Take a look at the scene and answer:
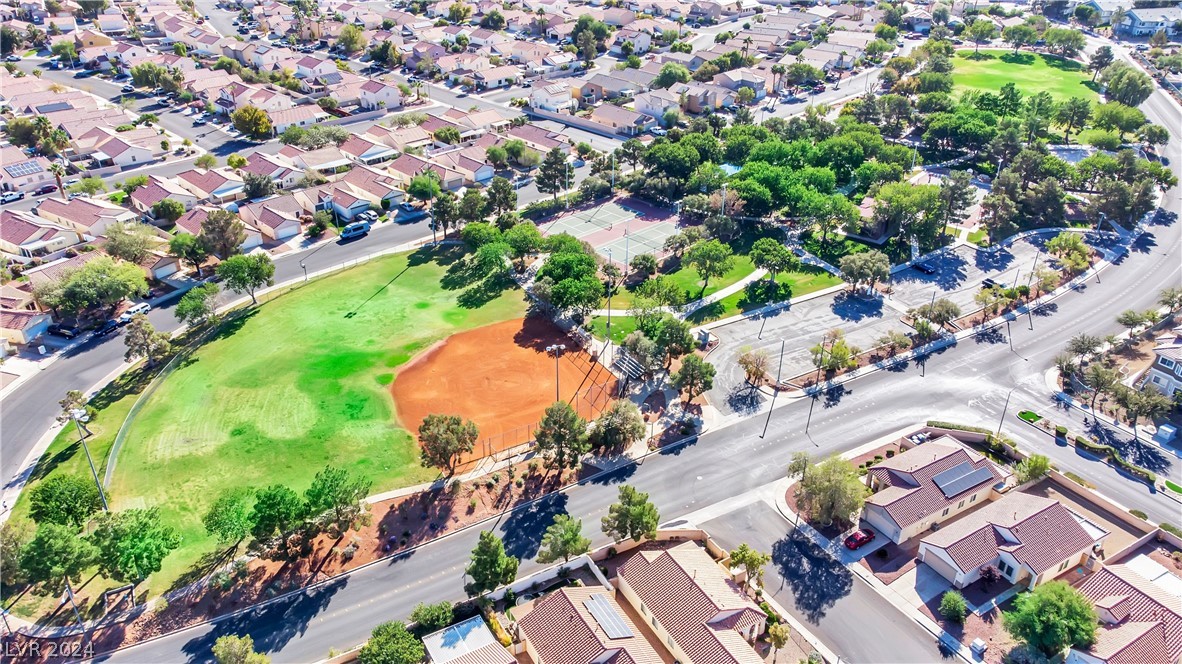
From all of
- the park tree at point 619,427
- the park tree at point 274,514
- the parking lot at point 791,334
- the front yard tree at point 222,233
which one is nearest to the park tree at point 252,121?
the front yard tree at point 222,233

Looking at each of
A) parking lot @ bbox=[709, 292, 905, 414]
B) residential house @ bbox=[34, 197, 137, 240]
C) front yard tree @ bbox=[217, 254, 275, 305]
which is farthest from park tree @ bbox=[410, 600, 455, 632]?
residential house @ bbox=[34, 197, 137, 240]

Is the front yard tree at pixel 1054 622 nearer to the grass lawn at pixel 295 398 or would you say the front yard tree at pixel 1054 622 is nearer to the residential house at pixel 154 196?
the grass lawn at pixel 295 398

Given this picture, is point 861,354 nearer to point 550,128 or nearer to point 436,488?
point 436,488

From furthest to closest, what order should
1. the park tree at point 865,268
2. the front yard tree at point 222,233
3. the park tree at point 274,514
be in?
the front yard tree at point 222,233
the park tree at point 865,268
the park tree at point 274,514

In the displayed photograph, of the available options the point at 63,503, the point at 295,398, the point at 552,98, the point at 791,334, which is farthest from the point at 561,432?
the point at 552,98

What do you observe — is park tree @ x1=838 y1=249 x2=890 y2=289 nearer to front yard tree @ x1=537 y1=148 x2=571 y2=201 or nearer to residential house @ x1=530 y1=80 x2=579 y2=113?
front yard tree @ x1=537 y1=148 x2=571 y2=201

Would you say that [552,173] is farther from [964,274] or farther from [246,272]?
[964,274]

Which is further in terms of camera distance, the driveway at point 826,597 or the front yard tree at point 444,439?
the front yard tree at point 444,439
